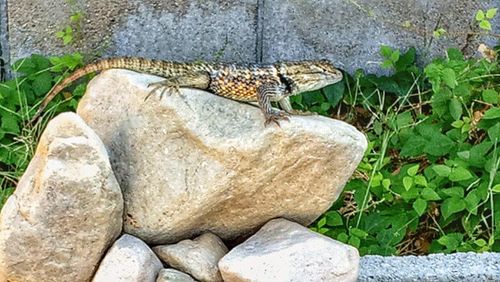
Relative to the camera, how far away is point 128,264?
4.12m

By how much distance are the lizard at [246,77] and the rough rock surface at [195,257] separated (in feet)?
1.72

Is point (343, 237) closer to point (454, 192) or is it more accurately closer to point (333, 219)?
point (333, 219)

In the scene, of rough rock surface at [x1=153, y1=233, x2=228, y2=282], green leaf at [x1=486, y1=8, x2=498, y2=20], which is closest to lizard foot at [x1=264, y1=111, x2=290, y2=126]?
rough rock surface at [x1=153, y1=233, x2=228, y2=282]

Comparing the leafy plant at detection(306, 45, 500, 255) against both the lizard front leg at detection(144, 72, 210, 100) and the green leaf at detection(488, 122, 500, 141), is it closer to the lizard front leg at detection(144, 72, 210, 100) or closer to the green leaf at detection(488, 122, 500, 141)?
the green leaf at detection(488, 122, 500, 141)

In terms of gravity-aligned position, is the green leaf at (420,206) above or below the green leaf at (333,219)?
above

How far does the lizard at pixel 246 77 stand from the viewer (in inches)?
174

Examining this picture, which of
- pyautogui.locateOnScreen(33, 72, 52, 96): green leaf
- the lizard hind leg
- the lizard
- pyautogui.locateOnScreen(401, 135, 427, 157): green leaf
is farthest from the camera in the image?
pyautogui.locateOnScreen(33, 72, 52, 96): green leaf

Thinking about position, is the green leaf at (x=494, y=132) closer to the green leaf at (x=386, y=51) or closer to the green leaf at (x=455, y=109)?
the green leaf at (x=455, y=109)

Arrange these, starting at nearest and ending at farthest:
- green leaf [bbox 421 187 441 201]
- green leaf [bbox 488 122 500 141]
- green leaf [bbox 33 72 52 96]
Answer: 1. green leaf [bbox 421 187 441 201]
2. green leaf [bbox 488 122 500 141]
3. green leaf [bbox 33 72 52 96]

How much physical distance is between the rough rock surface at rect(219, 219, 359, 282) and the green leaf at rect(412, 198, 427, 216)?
0.72 m

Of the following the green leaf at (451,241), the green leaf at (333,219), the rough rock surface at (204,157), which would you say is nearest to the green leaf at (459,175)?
the green leaf at (451,241)

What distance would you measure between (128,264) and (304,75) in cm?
97

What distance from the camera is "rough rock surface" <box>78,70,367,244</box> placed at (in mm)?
4203

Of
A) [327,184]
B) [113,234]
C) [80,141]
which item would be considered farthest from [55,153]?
[327,184]
